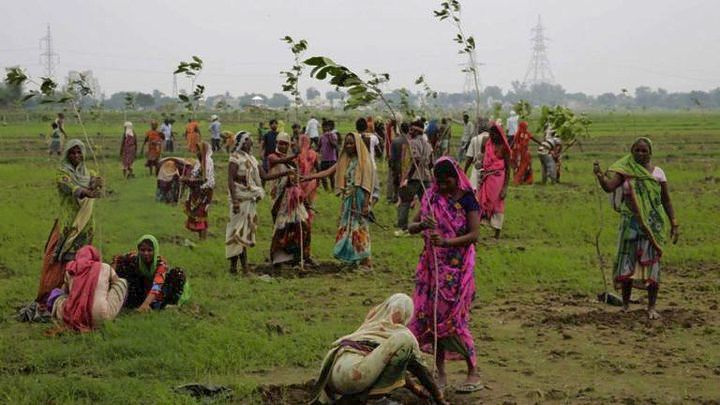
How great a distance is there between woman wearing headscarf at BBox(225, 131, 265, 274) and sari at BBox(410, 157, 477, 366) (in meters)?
4.65

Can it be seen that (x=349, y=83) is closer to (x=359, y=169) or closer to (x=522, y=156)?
(x=359, y=169)

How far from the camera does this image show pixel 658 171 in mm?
8500

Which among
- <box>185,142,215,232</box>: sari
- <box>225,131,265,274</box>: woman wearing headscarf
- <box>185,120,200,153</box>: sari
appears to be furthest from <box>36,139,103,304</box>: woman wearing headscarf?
<box>185,120,200,153</box>: sari

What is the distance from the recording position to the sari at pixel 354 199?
10867mm

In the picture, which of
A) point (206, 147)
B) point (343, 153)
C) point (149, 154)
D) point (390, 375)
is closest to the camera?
point (390, 375)

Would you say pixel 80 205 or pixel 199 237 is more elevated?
pixel 80 205

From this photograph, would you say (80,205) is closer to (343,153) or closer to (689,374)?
(343,153)

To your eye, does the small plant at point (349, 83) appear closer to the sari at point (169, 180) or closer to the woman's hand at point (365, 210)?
the woman's hand at point (365, 210)

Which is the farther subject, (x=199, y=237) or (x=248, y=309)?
(x=199, y=237)

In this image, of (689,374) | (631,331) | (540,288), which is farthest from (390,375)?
(540,288)

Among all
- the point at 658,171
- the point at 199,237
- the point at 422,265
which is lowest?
the point at 199,237

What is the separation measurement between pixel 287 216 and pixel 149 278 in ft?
8.68

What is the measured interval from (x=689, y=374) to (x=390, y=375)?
2548mm

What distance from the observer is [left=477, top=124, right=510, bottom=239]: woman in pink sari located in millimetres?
12336
